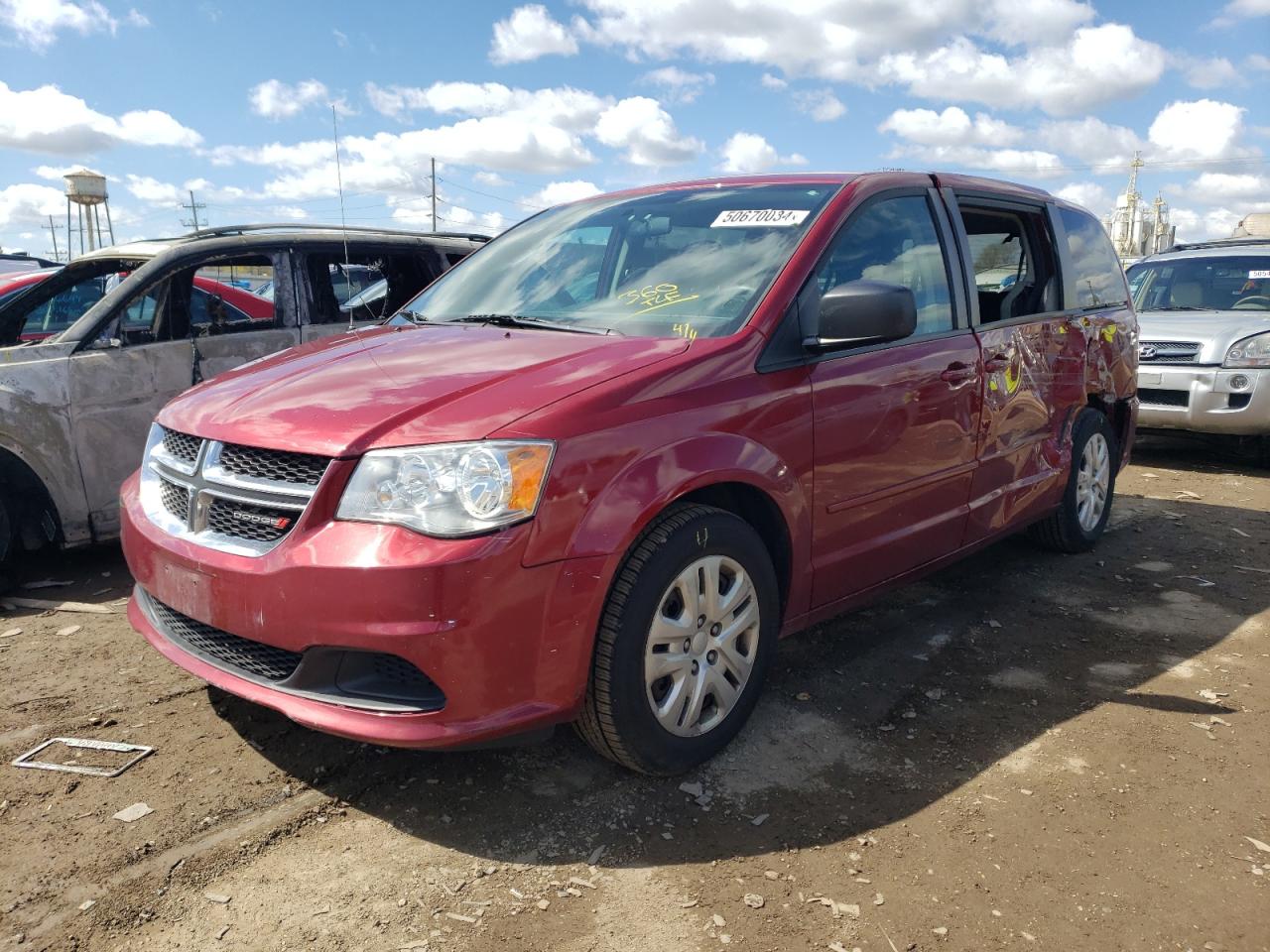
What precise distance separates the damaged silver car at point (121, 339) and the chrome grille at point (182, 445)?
6.65 feet

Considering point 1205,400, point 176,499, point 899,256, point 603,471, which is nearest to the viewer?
point 603,471

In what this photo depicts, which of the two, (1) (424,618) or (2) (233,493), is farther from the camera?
(2) (233,493)

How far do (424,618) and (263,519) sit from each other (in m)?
0.59

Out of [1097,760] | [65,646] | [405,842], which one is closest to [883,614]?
[1097,760]

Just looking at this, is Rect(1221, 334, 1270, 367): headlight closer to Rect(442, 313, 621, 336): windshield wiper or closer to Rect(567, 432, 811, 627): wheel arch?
Rect(567, 432, 811, 627): wheel arch

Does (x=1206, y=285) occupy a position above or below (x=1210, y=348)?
above

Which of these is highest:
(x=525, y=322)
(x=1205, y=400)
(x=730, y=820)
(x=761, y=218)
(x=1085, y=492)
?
(x=761, y=218)

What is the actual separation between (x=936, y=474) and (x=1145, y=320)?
5.79 meters

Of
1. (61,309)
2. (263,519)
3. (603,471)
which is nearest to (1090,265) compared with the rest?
(603,471)

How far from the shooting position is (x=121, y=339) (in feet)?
16.1

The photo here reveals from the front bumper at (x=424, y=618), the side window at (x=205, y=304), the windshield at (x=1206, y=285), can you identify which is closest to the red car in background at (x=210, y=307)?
the side window at (x=205, y=304)

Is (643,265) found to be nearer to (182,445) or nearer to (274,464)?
(274,464)

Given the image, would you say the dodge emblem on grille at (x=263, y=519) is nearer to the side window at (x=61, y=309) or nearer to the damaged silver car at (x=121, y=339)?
the damaged silver car at (x=121, y=339)

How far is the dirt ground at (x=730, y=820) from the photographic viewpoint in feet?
7.46
